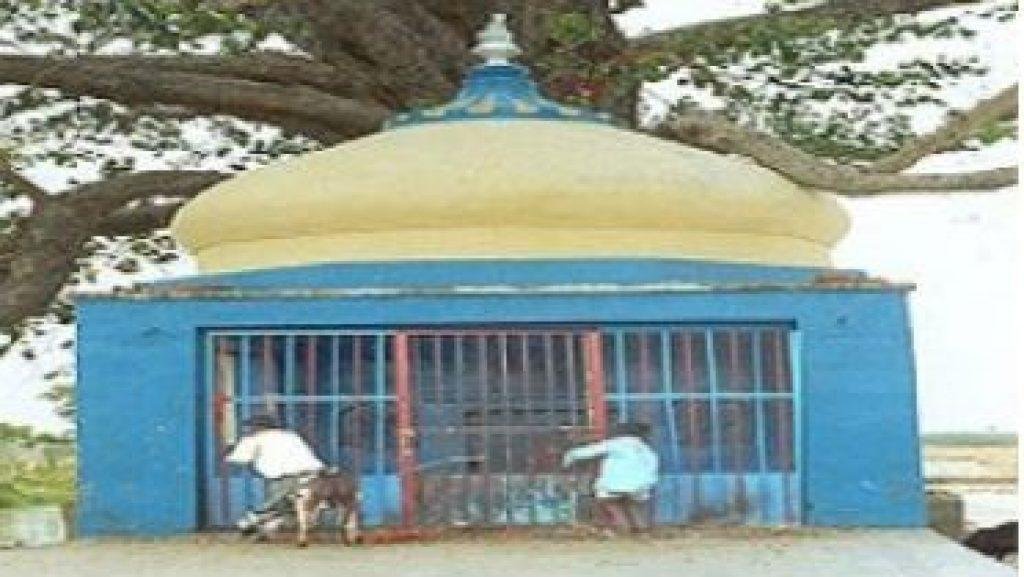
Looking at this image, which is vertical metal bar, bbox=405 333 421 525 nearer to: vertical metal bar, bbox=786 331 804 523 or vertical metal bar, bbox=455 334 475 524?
vertical metal bar, bbox=455 334 475 524

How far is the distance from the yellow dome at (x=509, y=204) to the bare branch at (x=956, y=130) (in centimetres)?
96

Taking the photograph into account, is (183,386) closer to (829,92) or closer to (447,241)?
(447,241)

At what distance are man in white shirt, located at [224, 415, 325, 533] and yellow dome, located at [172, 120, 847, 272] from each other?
1.21 meters

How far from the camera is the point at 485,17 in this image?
13.5 meters

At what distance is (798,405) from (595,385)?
0.96 m

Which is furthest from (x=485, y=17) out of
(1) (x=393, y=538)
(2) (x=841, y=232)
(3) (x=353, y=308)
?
(1) (x=393, y=538)

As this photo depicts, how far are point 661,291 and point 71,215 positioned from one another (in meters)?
5.88

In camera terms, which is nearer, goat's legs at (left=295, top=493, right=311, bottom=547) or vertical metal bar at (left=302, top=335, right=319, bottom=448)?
goat's legs at (left=295, top=493, right=311, bottom=547)

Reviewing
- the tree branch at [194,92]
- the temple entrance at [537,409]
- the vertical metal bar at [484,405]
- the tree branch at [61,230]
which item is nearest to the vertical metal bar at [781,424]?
the temple entrance at [537,409]

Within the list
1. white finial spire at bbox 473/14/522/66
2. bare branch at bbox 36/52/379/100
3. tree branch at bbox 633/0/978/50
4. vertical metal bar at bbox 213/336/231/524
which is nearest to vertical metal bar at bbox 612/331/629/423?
vertical metal bar at bbox 213/336/231/524

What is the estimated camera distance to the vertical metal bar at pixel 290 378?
8.77m

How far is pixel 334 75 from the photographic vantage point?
43.4 ft

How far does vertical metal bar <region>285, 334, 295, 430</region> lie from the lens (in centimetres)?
877

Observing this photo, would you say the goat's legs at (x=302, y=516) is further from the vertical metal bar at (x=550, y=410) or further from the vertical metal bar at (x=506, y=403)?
the vertical metal bar at (x=550, y=410)
